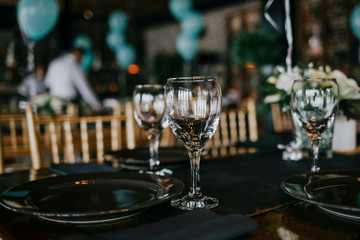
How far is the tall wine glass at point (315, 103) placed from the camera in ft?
2.27

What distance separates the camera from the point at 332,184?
2.07 ft

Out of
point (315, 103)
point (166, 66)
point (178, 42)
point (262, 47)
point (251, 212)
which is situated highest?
point (178, 42)

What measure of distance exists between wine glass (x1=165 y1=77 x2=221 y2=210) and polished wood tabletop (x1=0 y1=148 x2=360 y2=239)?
64mm

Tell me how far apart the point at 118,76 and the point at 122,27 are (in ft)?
11.1

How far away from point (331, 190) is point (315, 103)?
0.18m

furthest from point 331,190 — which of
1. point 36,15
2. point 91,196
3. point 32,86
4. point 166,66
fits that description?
point 166,66

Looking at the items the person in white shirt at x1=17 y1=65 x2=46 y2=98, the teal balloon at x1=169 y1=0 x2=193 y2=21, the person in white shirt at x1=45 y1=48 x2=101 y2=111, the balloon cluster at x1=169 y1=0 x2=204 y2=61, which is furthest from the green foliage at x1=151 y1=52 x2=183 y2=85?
the person in white shirt at x1=45 y1=48 x2=101 y2=111

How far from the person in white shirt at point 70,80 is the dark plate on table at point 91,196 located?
3424mm

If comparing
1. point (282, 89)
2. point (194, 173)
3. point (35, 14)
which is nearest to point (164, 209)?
point (194, 173)

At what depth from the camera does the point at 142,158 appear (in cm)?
102

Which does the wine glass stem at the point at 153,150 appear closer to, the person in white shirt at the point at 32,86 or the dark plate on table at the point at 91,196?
A: the dark plate on table at the point at 91,196

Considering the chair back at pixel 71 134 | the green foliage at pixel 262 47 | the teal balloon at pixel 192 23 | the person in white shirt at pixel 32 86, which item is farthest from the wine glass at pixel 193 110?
the teal balloon at pixel 192 23

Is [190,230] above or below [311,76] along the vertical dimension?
below

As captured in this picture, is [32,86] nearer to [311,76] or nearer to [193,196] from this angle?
[311,76]
